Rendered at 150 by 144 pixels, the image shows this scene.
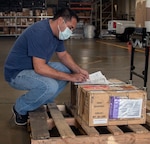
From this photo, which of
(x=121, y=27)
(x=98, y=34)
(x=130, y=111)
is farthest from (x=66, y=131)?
(x=98, y=34)

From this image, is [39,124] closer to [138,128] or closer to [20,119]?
[20,119]

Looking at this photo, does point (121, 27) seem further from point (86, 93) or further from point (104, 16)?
point (86, 93)

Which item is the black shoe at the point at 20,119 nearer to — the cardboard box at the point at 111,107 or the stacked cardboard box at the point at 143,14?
the cardboard box at the point at 111,107

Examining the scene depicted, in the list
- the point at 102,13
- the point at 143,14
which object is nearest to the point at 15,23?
the point at 102,13

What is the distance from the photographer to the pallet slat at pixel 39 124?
262 cm

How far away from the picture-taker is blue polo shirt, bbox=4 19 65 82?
3.13 metres

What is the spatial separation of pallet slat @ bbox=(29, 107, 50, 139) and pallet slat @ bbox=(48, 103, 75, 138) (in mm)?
96

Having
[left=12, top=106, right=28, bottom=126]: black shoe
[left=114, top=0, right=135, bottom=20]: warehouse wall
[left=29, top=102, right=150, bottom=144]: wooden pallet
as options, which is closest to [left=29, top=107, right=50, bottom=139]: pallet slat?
[left=29, top=102, right=150, bottom=144]: wooden pallet

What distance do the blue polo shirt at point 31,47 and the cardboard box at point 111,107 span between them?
0.59 meters

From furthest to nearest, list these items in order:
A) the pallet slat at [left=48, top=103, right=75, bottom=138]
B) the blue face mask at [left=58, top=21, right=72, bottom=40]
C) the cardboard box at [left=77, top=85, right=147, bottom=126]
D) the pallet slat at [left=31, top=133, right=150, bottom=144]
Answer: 1. the blue face mask at [left=58, top=21, right=72, bottom=40]
2. the cardboard box at [left=77, top=85, right=147, bottom=126]
3. the pallet slat at [left=48, top=103, right=75, bottom=138]
4. the pallet slat at [left=31, top=133, right=150, bottom=144]

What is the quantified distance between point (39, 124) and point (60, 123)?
7.7 inches

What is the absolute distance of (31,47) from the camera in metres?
3.13

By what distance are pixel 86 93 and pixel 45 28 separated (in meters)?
0.81

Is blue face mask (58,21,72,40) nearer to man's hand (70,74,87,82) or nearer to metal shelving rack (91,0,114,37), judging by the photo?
man's hand (70,74,87,82)
